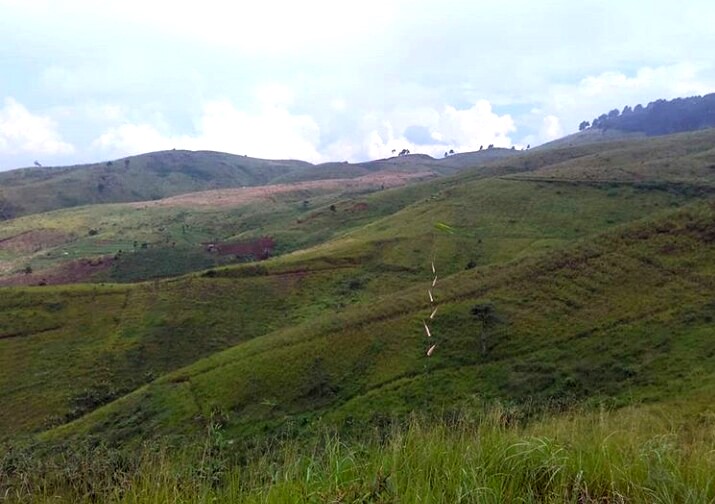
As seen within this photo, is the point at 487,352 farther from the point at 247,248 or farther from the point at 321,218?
the point at 321,218

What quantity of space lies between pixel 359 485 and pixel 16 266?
513 feet

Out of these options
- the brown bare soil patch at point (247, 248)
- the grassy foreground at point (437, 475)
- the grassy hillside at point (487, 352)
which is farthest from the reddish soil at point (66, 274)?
the grassy foreground at point (437, 475)

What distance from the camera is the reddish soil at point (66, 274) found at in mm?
112150

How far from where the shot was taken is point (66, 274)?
114 meters

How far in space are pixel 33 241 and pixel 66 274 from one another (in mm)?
64104

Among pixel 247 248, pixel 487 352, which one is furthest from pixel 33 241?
pixel 487 352

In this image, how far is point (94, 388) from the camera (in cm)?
6084

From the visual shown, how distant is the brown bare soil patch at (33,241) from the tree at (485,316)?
454 feet

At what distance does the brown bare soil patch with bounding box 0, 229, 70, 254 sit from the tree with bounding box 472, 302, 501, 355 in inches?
5447

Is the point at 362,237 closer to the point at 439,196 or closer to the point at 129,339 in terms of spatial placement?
the point at 439,196

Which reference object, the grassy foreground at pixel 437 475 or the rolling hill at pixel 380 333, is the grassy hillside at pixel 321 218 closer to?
the rolling hill at pixel 380 333

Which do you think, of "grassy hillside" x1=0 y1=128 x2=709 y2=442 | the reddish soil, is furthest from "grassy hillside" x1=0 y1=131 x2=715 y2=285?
"grassy hillside" x1=0 y1=128 x2=709 y2=442

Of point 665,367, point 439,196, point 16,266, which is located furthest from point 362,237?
point 16,266

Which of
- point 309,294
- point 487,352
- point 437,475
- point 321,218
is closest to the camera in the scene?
point 437,475
